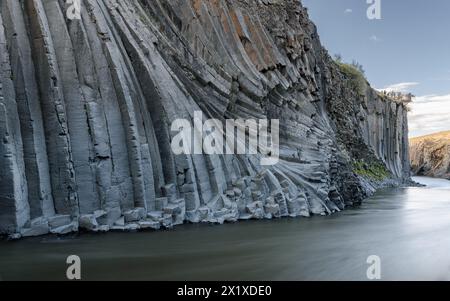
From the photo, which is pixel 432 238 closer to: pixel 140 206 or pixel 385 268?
pixel 385 268

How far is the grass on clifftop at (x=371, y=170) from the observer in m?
37.7

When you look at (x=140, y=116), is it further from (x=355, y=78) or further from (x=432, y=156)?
(x=432, y=156)

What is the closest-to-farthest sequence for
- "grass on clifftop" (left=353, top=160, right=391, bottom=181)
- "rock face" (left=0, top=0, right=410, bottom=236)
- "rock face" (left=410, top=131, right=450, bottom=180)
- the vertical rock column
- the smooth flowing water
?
1. the smooth flowing water
2. the vertical rock column
3. "rock face" (left=0, top=0, right=410, bottom=236)
4. "grass on clifftop" (left=353, top=160, right=391, bottom=181)
5. "rock face" (left=410, top=131, right=450, bottom=180)

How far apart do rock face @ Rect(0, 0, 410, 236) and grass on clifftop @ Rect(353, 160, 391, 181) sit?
14.6 metres

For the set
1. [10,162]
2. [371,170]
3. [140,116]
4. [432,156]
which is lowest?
[371,170]

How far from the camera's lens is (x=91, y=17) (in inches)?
544

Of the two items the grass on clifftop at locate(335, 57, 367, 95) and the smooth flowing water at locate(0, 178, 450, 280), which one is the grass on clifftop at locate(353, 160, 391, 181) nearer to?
the grass on clifftop at locate(335, 57, 367, 95)

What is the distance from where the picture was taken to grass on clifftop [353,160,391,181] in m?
37.7

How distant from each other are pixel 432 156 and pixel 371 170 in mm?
51359

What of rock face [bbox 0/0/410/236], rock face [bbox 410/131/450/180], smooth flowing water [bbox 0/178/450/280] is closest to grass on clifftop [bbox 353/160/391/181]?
rock face [bbox 0/0/410/236]

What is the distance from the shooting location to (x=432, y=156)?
8569cm

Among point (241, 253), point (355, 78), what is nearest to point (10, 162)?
point (241, 253)

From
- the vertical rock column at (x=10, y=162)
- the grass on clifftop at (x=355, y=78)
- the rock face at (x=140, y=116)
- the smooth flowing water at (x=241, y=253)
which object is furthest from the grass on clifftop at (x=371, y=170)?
the vertical rock column at (x=10, y=162)

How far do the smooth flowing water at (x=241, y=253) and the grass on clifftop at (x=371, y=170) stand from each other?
2247cm
